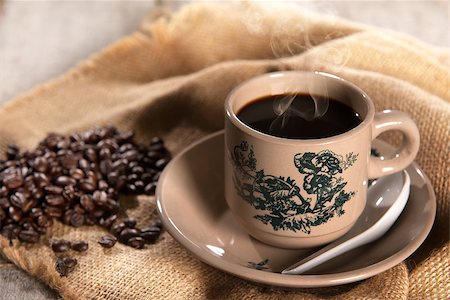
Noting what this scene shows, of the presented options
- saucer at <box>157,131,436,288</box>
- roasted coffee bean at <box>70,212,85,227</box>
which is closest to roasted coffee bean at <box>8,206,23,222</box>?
roasted coffee bean at <box>70,212,85,227</box>

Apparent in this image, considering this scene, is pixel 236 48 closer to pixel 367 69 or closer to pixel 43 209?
pixel 367 69

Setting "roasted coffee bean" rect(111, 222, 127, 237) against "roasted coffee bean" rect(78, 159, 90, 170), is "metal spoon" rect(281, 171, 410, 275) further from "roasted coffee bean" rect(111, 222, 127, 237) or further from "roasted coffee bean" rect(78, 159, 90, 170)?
"roasted coffee bean" rect(78, 159, 90, 170)

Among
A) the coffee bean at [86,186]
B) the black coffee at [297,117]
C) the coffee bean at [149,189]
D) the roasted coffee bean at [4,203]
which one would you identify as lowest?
the coffee bean at [149,189]

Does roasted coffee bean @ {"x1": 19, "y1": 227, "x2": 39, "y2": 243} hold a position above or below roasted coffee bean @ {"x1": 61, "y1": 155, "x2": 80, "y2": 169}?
below

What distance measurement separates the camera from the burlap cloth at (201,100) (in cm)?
119

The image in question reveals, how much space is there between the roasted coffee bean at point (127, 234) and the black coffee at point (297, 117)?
0.32m

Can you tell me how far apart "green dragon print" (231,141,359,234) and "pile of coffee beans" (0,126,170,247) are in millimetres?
276

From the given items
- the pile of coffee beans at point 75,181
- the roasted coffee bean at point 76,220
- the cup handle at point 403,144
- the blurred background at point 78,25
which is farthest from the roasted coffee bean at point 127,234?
the blurred background at point 78,25

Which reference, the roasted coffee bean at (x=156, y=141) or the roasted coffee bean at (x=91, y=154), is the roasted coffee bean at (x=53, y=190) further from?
the roasted coffee bean at (x=156, y=141)

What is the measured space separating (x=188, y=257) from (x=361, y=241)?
317 millimetres

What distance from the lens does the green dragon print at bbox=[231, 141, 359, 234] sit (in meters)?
1.09

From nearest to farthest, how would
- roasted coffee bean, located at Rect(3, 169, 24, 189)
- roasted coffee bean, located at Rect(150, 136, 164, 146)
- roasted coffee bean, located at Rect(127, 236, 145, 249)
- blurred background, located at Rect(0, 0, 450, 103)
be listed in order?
1. roasted coffee bean, located at Rect(127, 236, 145, 249)
2. roasted coffee bean, located at Rect(3, 169, 24, 189)
3. roasted coffee bean, located at Rect(150, 136, 164, 146)
4. blurred background, located at Rect(0, 0, 450, 103)

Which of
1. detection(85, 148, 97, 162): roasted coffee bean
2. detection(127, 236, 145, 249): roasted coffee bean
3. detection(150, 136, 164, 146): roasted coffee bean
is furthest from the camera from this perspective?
detection(150, 136, 164, 146): roasted coffee bean

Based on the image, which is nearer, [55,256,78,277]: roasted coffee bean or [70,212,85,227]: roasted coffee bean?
[55,256,78,277]: roasted coffee bean
